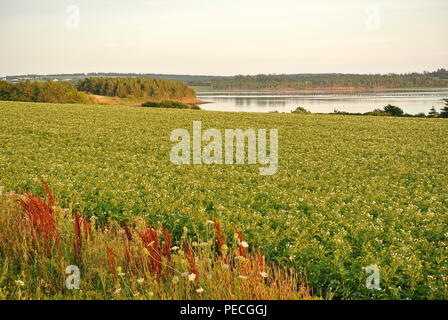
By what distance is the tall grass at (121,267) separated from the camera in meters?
6.54

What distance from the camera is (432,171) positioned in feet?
61.5

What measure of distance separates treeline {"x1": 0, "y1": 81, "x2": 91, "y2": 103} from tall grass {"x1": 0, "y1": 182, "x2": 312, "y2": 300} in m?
99.9

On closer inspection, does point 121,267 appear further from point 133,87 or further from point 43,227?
point 133,87

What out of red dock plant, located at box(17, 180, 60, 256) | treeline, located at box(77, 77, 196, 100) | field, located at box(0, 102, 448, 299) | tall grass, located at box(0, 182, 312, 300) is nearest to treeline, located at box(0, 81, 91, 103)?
treeline, located at box(77, 77, 196, 100)

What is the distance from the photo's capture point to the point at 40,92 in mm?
106875

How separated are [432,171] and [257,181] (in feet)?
31.1

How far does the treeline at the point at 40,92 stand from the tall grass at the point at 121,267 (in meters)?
99.9

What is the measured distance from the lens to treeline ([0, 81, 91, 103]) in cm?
10244

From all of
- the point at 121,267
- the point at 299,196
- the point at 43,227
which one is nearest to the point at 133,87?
the point at 299,196

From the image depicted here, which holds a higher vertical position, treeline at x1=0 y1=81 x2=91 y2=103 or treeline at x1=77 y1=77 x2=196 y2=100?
treeline at x1=77 y1=77 x2=196 y2=100

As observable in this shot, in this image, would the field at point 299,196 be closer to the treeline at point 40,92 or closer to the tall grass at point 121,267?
the tall grass at point 121,267

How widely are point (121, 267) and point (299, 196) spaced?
8.33m

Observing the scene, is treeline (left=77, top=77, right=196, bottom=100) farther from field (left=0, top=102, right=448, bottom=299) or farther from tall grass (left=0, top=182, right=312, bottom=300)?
tall grass (left=0, top=182, right=312, bottom=300)
